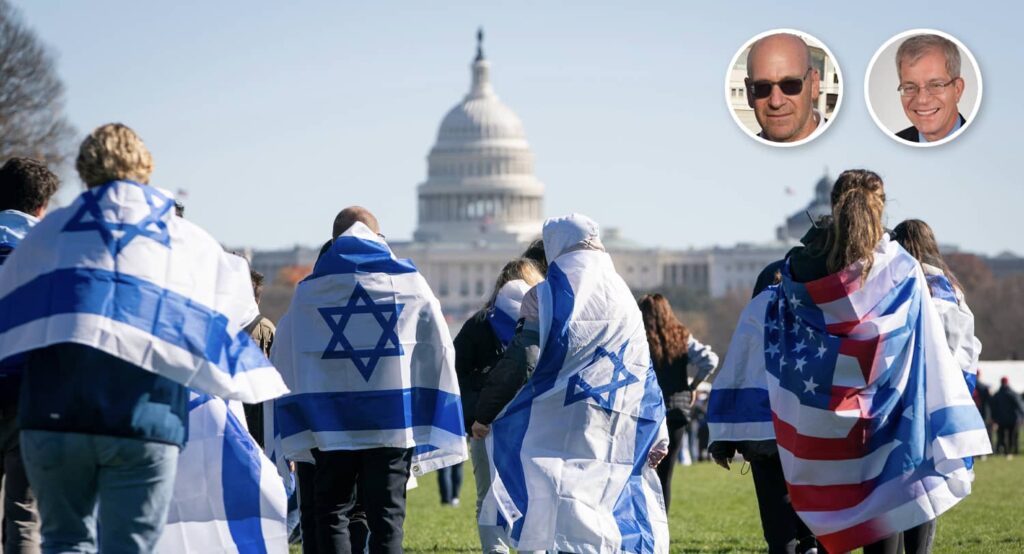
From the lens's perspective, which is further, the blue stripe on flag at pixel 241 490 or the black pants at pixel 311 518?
the black pants at pixel 311 518

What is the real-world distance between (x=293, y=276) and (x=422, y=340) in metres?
146

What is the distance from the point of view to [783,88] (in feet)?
42.2

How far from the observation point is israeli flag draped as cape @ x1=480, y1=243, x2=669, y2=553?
866 cm

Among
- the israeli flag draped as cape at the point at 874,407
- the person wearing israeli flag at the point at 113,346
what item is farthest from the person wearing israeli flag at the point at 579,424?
the person wearing israeli flag at the point at 113,346

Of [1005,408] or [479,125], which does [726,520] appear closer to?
[1005,408]

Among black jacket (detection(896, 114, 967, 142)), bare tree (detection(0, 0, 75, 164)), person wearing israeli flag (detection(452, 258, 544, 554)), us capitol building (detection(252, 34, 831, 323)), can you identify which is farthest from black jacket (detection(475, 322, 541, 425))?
us capitol building (detection(252, 34, 831, 323))

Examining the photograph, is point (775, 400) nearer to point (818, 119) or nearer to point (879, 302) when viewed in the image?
point (879, 302)

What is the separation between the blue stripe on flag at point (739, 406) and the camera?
9.00m

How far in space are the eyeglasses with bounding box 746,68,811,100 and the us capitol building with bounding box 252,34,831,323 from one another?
154557 millimetres

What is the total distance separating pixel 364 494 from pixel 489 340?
1909mm

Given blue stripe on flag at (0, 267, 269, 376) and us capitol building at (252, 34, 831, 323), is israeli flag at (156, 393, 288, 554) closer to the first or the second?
blue stripe on flag at (0, 267, 269, 376)

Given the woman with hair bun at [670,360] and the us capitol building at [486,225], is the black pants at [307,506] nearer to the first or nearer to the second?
the woman with hair bun at [670,360]

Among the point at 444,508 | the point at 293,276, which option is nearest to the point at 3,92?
the point at 444,508

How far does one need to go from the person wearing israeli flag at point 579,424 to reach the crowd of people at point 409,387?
0.01 metres
